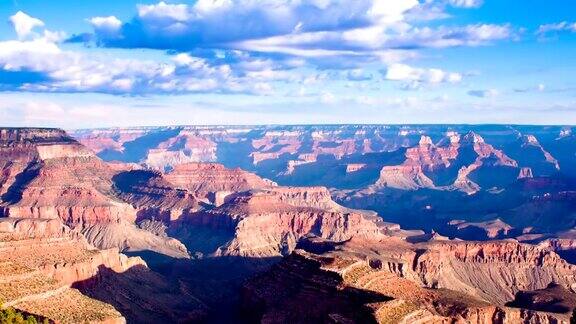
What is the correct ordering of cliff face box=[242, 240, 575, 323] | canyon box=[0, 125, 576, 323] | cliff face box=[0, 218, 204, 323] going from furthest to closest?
canyon box=[0, 125, 576, 323] → cliff face box=[0, 218, 204, 323] → cliff face box=[242, 240, 575, 323]

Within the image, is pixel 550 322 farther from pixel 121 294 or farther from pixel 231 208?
pixel 231 208

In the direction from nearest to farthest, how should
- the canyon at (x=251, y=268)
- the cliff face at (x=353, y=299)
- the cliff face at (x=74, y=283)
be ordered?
the cliff face at (x=353, y=299) → the cliff face at (x=74, y=283) → the canyon at (x=251, y=268)

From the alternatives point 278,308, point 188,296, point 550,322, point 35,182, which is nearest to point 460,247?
point 550,322

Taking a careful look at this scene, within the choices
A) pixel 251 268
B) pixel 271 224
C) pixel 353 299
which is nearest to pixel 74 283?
pixel 353 299

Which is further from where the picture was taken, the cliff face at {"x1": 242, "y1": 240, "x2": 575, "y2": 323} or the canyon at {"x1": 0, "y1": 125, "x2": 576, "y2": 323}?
the canyon at {"x1": 0, "y1": 125, "x2": 576, "y2": 323}

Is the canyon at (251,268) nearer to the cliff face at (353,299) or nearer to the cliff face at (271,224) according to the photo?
the cliff face at (353,299)

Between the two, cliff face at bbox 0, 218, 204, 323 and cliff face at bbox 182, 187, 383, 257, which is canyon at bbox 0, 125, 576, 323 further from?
cliff face at bbox 182, 187, 383, 257

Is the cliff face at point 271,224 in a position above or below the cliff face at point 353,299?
below

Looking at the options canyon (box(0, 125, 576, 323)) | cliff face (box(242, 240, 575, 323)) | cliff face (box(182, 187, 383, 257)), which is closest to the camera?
cliff face (box(242, 240, 575, 323))

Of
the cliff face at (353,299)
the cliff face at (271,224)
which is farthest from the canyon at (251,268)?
the cliff face at (271,224)

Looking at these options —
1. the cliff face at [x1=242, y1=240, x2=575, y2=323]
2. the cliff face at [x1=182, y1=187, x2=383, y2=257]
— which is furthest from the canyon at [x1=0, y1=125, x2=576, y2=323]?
the cliff face at [x1=182, y1=187, x2=383, y2=257]

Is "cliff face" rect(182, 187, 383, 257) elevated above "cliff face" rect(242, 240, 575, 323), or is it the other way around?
"cliff face" rect(242, 240, 575, 323)
